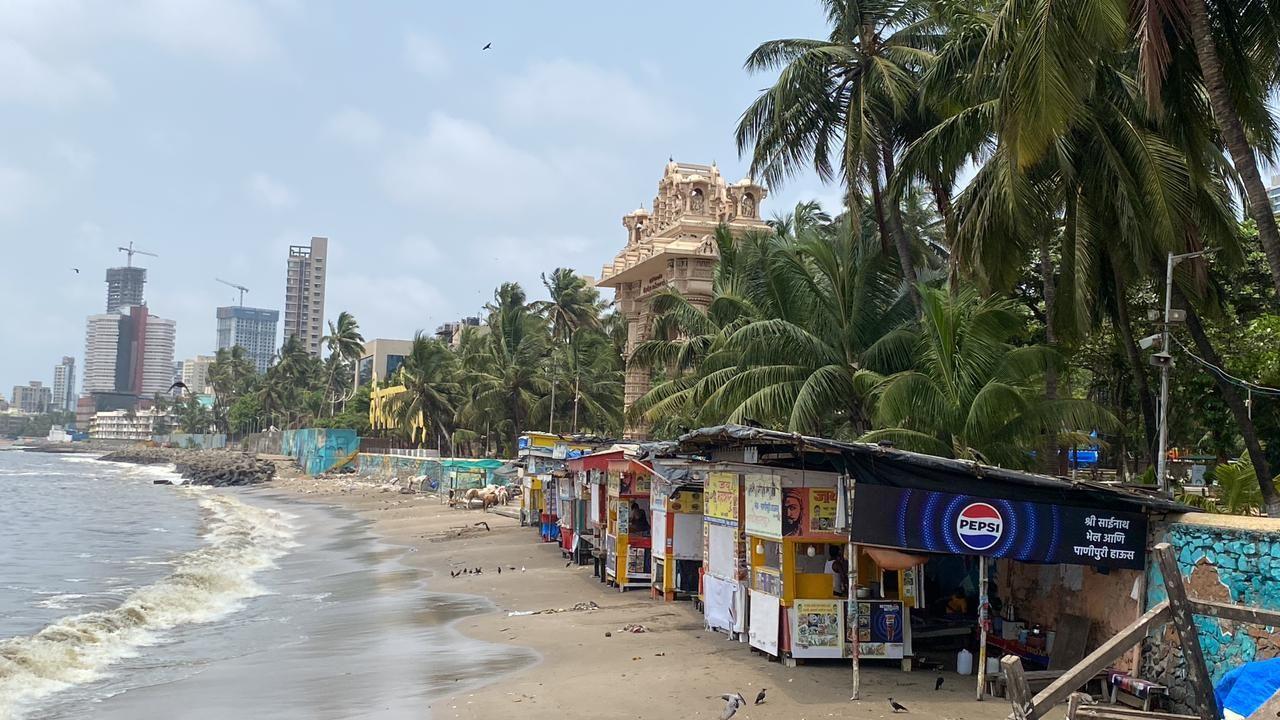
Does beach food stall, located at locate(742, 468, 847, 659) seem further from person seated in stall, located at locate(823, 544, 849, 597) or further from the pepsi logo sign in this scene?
the pepsi logo sign

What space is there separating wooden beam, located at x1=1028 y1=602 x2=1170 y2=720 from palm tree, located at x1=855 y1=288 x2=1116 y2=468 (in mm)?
7764

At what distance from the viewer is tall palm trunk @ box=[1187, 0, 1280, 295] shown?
11.5 metres

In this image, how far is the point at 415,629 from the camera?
1816cm

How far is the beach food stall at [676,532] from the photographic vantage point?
17.6m

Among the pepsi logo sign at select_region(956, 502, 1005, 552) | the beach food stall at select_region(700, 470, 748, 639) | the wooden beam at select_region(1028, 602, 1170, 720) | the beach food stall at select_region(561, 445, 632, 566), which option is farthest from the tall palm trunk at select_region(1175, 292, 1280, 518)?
the beach food stall at select_region(561, 445, 632, 566)

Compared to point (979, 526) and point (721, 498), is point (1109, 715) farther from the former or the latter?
point (721, 498)

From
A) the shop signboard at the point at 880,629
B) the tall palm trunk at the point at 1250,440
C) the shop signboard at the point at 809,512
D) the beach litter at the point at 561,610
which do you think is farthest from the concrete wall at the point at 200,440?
the shop signboard at the point at 880,629

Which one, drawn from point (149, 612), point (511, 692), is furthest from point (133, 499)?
point (511, 692)

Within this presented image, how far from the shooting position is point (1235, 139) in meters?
11.7

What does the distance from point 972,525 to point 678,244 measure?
111 ft

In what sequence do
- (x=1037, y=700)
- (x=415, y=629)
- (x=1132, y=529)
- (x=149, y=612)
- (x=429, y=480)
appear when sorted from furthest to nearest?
(x=429, y=480) < (x=149, y=612) < (x=415, y=629) < (x=1132, y=529) < (x=1037, y=700)

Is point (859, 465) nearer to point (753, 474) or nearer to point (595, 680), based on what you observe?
point (753, 474)

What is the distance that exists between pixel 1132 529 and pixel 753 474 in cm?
457

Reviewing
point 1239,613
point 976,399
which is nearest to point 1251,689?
point 1239,613
